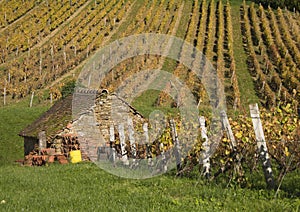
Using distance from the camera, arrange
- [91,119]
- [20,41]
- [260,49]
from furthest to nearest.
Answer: [20,41], [260,49], [91,119]

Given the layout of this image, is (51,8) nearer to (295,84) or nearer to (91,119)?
(295,84)

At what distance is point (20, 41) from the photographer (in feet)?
168

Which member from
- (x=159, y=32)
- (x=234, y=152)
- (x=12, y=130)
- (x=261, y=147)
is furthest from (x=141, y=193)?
(x=159, y=32)

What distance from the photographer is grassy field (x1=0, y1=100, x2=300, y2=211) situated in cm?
602

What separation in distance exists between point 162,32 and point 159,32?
1.30ft

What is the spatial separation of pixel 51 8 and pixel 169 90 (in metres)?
34.6

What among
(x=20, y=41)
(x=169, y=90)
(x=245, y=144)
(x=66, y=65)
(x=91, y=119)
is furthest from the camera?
(x=20, y=41)

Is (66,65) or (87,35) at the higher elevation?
(87,35)

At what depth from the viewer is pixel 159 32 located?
5181cm

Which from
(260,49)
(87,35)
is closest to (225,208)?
(260,49)

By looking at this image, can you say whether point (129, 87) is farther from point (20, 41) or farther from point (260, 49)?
point (20, 41)

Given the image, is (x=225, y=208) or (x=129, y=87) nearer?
(x=225, y=208)

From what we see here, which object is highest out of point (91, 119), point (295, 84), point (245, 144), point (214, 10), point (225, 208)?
point (214, 10)

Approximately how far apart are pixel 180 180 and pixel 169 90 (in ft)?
90.7
